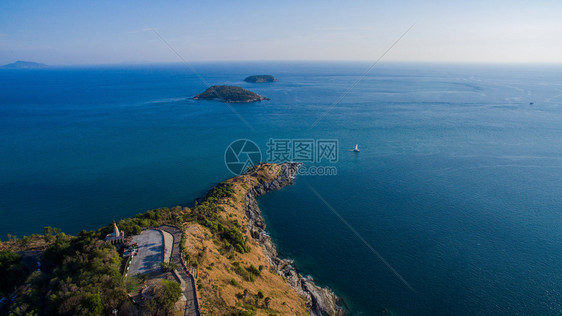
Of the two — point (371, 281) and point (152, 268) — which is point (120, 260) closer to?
point (152, 268)

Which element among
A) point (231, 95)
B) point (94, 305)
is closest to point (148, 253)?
point (94, 305)

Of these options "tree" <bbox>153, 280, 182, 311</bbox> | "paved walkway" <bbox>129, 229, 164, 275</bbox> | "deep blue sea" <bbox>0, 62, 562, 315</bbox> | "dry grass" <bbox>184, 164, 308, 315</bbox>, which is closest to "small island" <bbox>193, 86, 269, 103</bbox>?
"deep blue sea" <bbox>0, 62, 562, 315</bbox>

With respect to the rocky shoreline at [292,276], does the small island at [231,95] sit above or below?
above

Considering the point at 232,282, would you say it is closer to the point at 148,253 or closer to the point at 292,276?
the point at 148,253

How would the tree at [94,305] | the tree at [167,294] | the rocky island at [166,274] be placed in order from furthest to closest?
the rocky island at [166,274] → the tree at [167,294] → the tree at [94,305]

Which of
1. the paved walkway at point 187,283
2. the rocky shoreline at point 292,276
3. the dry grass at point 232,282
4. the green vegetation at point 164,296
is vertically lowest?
the rocky shoreline at point 292,276

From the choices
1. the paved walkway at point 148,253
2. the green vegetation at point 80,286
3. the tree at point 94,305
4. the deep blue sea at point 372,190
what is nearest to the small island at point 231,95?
the deep blue sea at point 372,190

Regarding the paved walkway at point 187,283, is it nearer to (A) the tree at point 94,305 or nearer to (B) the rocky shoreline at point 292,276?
(A) the tree at point 94,305

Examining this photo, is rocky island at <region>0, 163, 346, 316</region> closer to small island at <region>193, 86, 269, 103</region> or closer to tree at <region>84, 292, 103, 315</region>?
tree at <region>84, 292, 103, 315</region>

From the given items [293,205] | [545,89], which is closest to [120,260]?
[293,205]

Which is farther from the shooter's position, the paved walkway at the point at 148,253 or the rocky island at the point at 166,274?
the paved walkway at the point at 148,253
